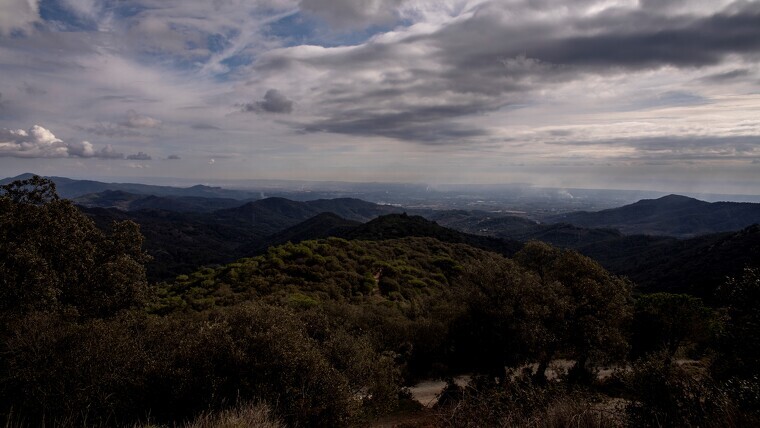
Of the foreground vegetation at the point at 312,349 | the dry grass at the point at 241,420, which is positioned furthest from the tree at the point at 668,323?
the dry grass at the point at 241,420

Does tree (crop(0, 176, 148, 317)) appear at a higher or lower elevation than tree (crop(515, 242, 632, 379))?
higher

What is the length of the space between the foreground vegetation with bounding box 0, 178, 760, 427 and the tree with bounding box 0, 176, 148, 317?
0.23 ft

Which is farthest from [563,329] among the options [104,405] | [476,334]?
[104,405]

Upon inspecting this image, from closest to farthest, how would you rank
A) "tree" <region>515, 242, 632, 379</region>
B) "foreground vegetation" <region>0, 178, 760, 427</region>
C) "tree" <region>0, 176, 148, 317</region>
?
"foreground vegetation" <region>0, 178, 760, 427</region>
"tree" <region>0, 176, 148, 317</region>
"tree" <region>515, 242, 632, 379</region>

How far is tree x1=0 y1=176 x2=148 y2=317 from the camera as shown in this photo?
15.0m

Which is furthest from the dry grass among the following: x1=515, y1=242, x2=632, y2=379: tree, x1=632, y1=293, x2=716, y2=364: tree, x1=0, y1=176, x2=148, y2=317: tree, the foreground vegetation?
x1=632, y1=293, x2=716, y2=364: tree

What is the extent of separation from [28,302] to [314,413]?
12.7 m

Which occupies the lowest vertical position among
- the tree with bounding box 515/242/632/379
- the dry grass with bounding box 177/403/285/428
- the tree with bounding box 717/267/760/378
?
the tree with bounding box 515/242/632/379

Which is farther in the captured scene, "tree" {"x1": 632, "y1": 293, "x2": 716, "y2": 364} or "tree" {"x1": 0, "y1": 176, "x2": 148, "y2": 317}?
"tree" {"x1": 632, "y1": 293, "x2": 716, "y2": 364}

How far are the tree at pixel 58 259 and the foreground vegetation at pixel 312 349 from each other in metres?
0.07

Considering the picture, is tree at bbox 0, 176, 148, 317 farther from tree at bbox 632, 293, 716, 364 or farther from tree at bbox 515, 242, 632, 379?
tree at bbox 632, 293, 716, 364

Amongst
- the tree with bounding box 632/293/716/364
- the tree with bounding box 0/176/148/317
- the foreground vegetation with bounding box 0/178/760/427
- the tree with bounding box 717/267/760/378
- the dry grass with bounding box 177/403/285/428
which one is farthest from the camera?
the tree with bounding box 632/293/716/364

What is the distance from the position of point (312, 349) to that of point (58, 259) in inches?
537

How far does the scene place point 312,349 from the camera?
1402cm
